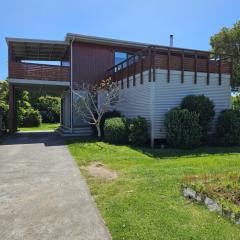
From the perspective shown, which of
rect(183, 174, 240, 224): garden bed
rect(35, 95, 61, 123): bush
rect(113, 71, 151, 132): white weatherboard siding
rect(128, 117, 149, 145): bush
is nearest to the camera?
rect(183, 174, 240, 224): garden bed

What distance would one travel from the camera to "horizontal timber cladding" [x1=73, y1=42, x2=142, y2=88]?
19.0 m

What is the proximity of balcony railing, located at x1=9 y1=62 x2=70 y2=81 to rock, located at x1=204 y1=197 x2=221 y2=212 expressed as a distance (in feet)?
48.1

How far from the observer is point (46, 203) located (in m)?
5.63

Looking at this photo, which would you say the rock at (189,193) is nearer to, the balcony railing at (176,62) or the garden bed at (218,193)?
the garden bed at (218,193)

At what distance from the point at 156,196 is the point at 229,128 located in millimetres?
8029

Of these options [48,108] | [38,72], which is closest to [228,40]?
[38,72]

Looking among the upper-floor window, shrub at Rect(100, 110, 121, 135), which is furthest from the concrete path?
the upper-floor window

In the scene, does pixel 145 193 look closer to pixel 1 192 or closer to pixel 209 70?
pixel 1 192

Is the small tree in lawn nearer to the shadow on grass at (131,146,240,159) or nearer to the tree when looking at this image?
the shadow on grass at (131,146,240,159)

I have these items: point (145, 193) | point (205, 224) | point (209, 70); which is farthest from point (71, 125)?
point (205, 224)

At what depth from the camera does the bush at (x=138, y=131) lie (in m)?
12.9

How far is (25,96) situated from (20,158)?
20735mm

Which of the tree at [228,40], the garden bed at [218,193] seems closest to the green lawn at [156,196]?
the garden bed at [218,193]

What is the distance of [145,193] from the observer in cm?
602
